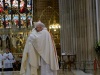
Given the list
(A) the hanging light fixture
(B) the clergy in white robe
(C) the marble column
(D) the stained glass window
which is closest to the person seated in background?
(C) the marble column

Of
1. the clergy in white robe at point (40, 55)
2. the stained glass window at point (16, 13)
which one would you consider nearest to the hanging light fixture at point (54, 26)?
the stained glass window at point (16, 13)

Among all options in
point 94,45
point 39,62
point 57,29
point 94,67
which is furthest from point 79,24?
point 57,29

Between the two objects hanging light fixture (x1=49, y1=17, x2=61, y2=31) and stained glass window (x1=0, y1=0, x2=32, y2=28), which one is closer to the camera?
hanging light fixture (x1=49, y1=17, x2=61, y2=31)

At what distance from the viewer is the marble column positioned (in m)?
13.8

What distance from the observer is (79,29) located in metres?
14.7

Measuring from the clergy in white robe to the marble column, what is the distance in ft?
26.0

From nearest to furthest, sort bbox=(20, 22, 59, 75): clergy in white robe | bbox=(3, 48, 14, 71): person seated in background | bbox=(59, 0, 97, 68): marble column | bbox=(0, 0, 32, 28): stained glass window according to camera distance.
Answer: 1. bbox=(20, 22, 59, 75): clergy in white robe
2. bbox=(59, 0, 97, 68): marble column
3. bbox=(3, 48, 14, 71): person seated in background
4. bbox=(0, 0, 32, 28): stained glass window

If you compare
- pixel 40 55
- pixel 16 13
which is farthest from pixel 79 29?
pixel 16 13

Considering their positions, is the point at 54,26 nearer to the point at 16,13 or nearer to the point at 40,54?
the point at 16,13

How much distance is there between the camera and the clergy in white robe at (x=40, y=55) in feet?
19.0

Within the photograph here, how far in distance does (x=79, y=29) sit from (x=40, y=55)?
9.07 m

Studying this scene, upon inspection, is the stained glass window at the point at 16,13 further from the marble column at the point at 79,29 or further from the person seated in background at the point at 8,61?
the person seated in background at the point at 8,61

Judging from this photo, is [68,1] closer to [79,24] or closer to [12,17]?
[79,24]

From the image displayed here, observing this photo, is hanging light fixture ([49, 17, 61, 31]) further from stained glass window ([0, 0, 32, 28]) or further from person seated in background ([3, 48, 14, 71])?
person seated in background ([3, 48, 14, 71])
